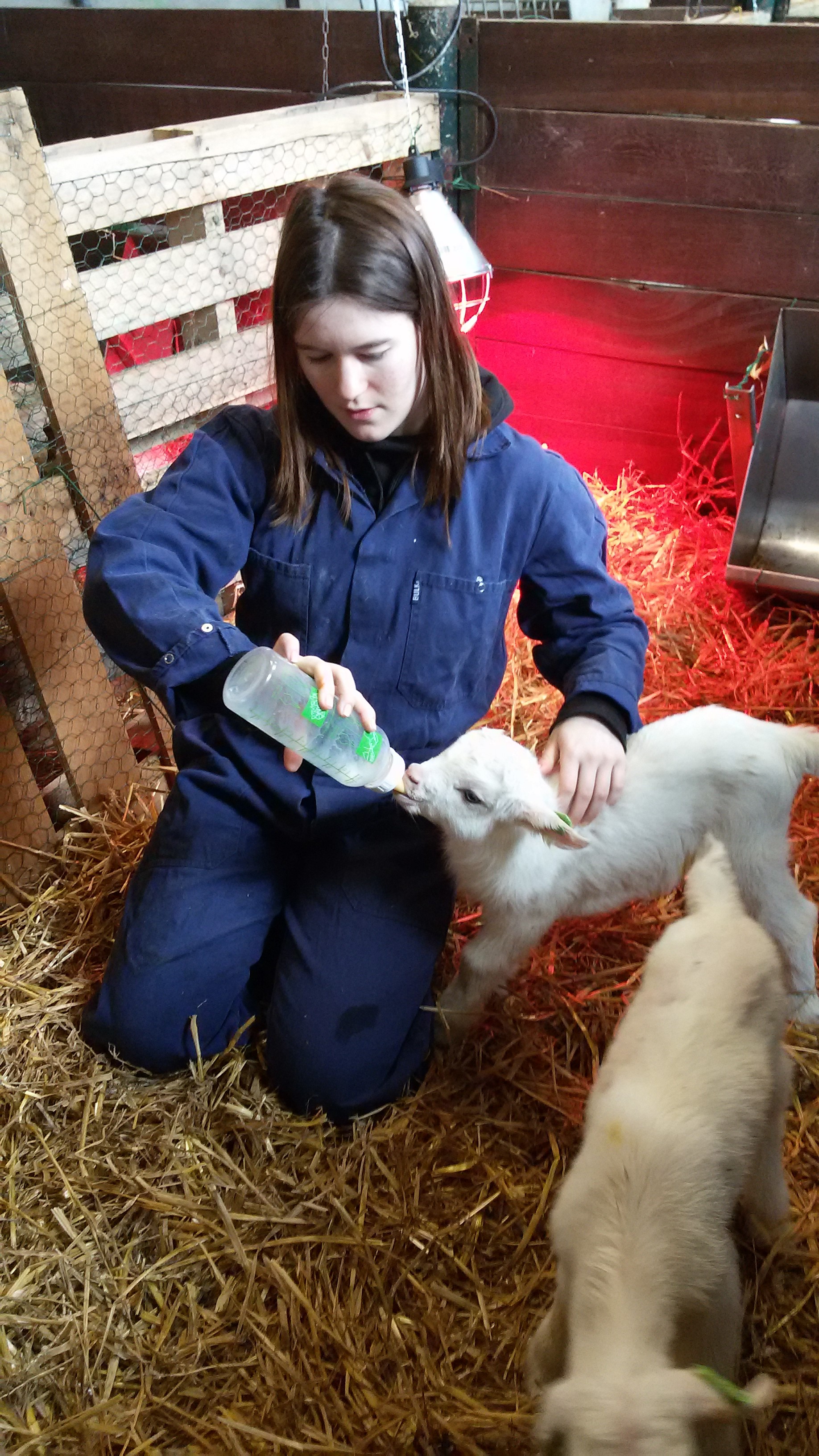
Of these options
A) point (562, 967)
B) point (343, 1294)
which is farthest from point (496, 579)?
point (343, 1294)

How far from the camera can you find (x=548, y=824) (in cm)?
191

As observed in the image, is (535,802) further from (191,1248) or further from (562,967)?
(191,1248)

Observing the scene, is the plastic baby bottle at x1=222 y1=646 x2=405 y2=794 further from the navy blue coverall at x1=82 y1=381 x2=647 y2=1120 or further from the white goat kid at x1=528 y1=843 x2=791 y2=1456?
the white goat kid at x1=528 y1=843 x2=791 y2=1456

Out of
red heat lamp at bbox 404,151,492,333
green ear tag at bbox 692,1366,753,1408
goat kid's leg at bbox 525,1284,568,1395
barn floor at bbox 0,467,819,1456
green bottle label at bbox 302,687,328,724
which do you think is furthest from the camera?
red heat lamp at bbox 404,151,492,333

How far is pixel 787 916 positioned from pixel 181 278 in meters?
2.42

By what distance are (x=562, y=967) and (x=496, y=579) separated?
1037 millimetres

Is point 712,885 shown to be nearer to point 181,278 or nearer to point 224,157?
point 181,278

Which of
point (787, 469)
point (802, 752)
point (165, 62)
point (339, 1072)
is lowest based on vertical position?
point (339, 1072)

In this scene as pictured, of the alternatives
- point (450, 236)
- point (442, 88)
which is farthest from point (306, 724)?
point (442, 88)

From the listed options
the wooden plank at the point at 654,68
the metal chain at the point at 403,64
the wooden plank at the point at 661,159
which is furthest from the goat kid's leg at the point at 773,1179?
the metal chain at the point at 403,64

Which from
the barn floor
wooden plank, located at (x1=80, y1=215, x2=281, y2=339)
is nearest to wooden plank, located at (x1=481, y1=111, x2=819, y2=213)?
wooden plank, located at (x1=80, y1=215, x2=281, y2=339)

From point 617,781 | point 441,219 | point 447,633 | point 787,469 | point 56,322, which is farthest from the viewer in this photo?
point 787,469

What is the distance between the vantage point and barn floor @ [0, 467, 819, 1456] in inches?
68.8

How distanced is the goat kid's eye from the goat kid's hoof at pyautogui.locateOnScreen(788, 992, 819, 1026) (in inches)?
37.1
